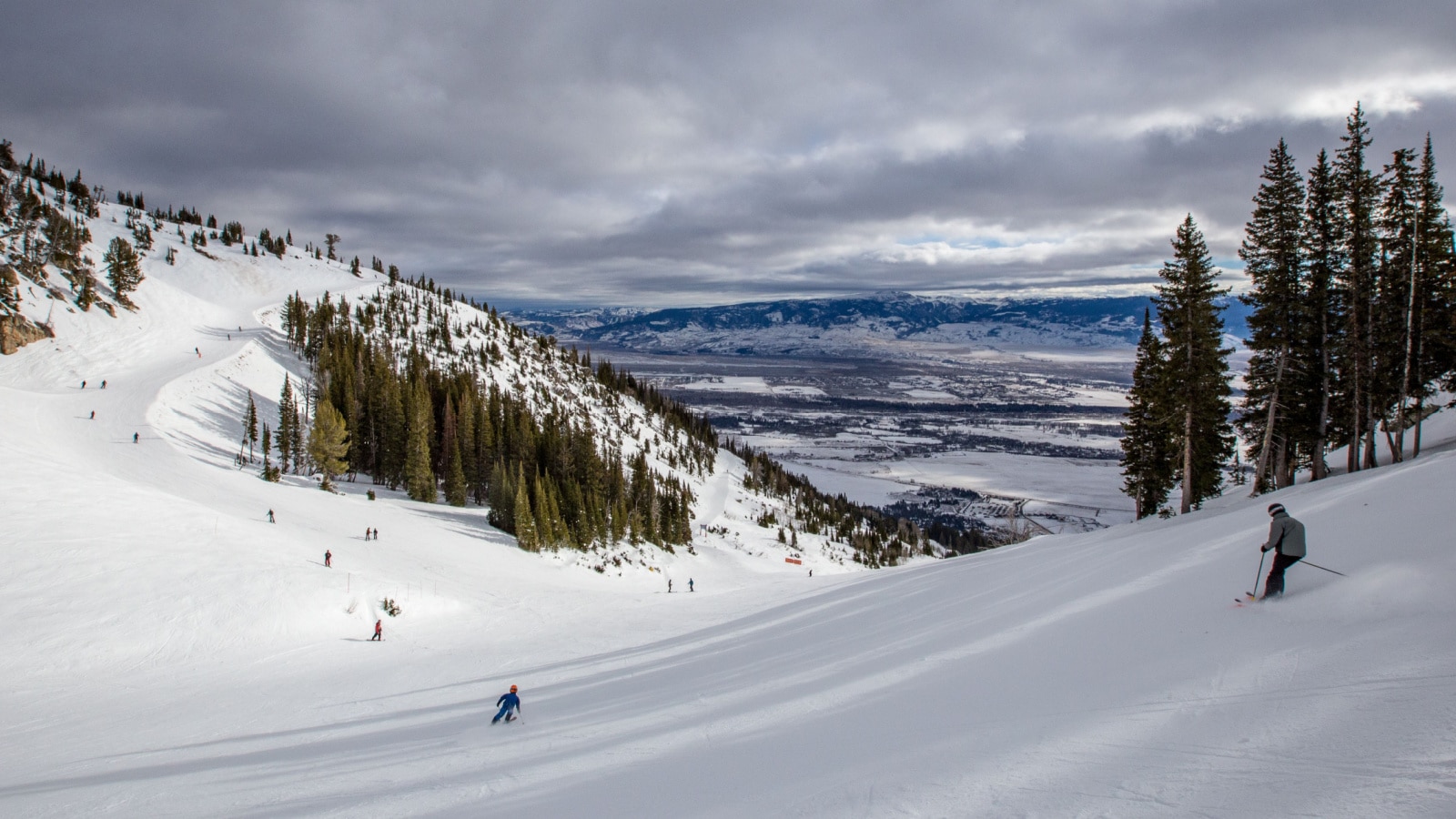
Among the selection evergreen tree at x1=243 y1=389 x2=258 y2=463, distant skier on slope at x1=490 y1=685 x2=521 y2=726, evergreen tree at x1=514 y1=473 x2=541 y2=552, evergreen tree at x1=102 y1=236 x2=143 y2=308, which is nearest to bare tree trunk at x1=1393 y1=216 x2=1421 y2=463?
distant skier on slope at x1=490 y1=685 x2=521 y2=726

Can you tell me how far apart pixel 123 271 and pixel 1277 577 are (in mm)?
105612

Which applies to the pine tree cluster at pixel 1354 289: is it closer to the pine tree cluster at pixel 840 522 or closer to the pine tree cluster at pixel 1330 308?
the pine tree cluster at pixel 1330 308

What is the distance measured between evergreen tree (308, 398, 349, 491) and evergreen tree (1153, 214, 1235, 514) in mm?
54921

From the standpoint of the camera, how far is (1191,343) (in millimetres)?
24141

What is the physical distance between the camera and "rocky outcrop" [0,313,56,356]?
174 ft

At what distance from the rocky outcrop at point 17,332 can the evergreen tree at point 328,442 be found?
2968 cm

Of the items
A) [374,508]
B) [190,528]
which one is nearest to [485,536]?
[374,508]

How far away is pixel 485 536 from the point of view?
147ft

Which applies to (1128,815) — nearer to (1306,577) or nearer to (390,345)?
(1306,577)

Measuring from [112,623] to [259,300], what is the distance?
361ft

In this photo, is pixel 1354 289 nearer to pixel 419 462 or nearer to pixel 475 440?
pixel 419 462

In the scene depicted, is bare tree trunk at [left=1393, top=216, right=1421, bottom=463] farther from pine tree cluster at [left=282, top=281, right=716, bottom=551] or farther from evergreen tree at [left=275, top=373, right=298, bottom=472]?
evergreen tree at [left=275, top=373, right=298, bottom=472]

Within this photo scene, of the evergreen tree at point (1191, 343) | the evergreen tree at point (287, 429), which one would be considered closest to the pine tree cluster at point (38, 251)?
the evergreen tree at point (287, 429)

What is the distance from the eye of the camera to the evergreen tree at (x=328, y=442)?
48625 millimetres
